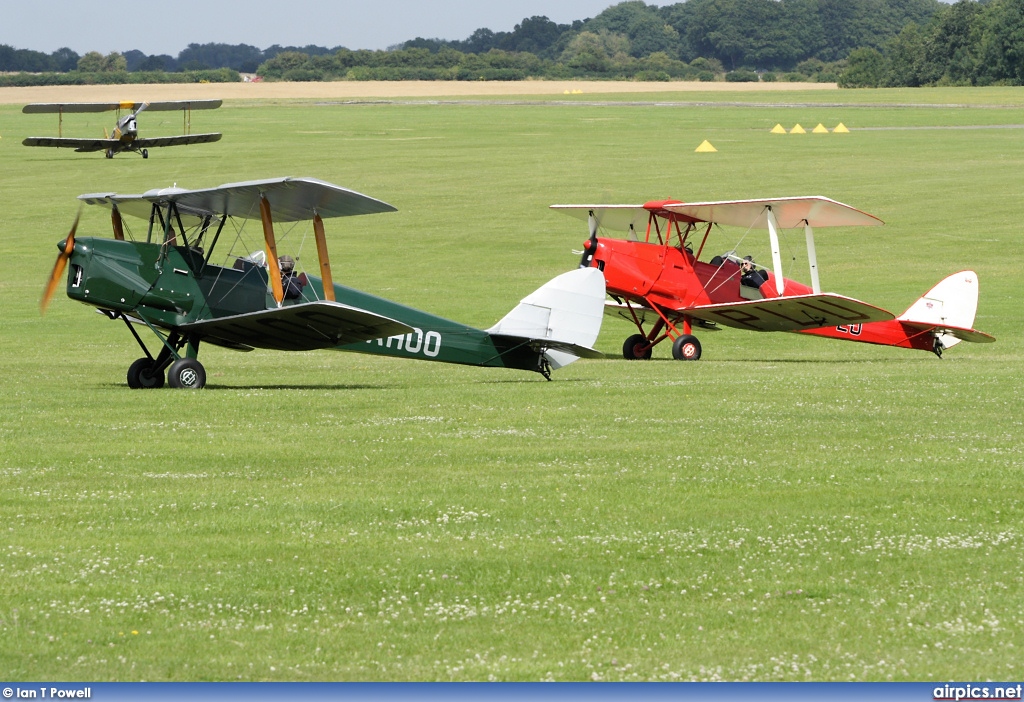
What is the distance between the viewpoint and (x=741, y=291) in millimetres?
22766

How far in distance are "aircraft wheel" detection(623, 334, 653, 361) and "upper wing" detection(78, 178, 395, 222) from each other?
759 centimetres

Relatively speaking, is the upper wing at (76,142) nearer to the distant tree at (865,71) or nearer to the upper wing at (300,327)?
the upper wing at (300,327)

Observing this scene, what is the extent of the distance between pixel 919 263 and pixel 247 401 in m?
28.2

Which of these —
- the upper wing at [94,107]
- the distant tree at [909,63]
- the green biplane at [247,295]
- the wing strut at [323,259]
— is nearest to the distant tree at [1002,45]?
the distant tree at [909,63]

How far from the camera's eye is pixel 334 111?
9950 centimetres

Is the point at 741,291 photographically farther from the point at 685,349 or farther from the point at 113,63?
the point at 113,63

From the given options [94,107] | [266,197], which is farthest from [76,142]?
[266,197]

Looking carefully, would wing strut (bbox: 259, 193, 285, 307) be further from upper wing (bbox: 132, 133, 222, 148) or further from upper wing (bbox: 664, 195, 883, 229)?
upper wing (bbox: 132, 133, 222, 148)

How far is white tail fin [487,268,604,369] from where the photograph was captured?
18531mm

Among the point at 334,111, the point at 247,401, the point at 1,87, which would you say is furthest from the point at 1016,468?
the point at 1,87

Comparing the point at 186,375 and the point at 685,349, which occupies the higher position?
the point at 186,375

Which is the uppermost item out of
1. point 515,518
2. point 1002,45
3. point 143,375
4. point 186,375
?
point 1002,45

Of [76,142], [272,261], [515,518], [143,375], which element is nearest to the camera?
[515,518]

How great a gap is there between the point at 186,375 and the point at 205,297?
0.98 meters
